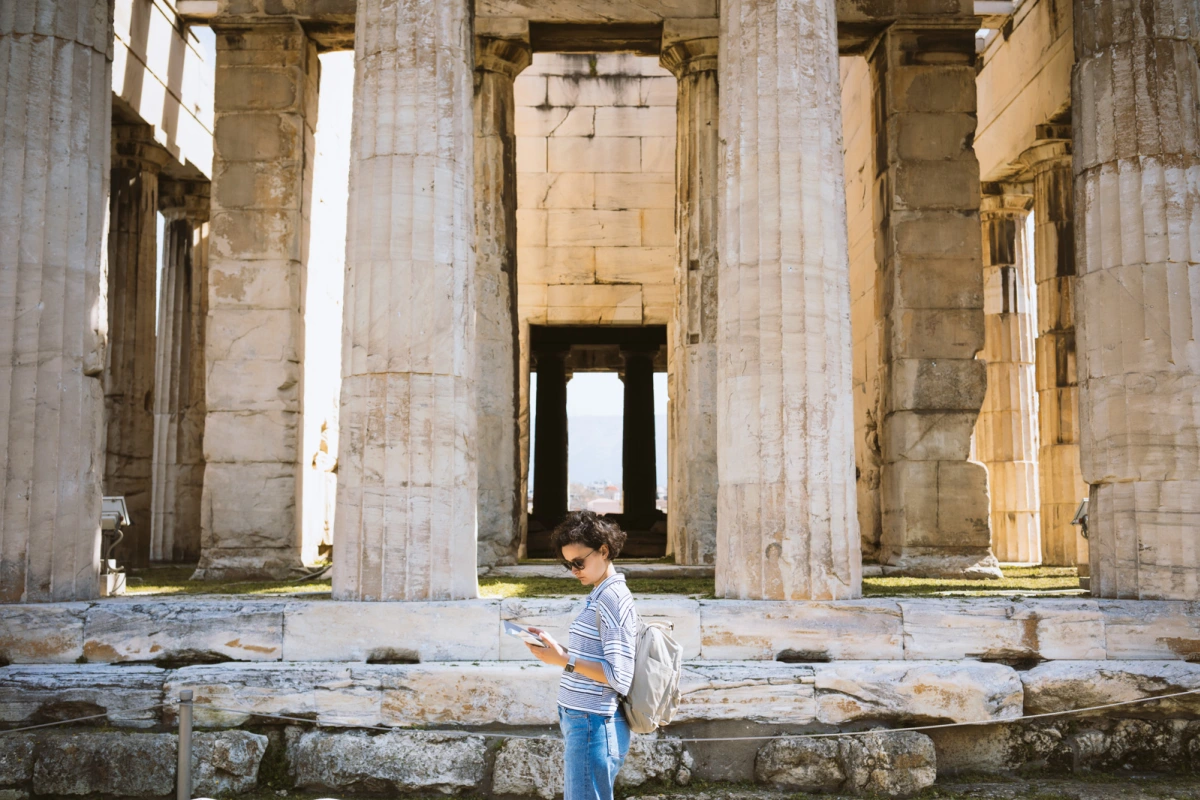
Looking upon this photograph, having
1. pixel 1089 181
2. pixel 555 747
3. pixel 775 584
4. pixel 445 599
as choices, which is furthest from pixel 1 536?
pixel 1089 181

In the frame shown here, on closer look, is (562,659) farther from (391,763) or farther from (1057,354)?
(1057,354)

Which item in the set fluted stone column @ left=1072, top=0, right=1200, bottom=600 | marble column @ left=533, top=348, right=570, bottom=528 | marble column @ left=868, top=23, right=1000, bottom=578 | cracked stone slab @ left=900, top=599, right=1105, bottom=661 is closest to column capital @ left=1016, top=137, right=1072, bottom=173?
marble column @ left=868, top=23, right=1000, bottom=578

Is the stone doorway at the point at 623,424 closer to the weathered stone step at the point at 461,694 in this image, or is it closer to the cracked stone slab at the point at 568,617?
the cracked stone slab at the point at 568,617

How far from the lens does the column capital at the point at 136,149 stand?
17641 millimetres

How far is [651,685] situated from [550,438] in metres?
20.1

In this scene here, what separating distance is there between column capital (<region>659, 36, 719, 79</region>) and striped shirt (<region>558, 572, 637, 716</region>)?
11.4m

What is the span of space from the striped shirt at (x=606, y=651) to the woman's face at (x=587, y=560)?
0.29 ft

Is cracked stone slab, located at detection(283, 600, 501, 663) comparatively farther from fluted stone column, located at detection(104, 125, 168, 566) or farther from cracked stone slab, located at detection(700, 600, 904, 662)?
fluted stone column, located at detection(104, 125, 168, 566)

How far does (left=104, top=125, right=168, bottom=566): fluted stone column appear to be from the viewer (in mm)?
18000

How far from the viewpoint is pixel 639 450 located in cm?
2553

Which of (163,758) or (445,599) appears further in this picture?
(445,599)

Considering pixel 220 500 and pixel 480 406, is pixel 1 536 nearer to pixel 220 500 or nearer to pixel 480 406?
pixel 220 500

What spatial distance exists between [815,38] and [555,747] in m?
6.69

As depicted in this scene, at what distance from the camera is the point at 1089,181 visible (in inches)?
419
